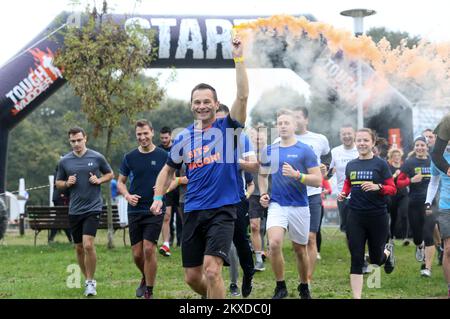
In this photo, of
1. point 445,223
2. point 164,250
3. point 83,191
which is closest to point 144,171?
point 83,191

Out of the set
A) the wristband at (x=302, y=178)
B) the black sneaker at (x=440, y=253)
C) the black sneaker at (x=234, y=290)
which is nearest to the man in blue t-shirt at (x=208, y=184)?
the wristband at (x=302, y=178)

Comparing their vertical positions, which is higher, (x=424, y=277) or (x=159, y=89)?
(x=159, y=89)

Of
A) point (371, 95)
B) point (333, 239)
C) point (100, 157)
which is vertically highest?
point (371, 95)

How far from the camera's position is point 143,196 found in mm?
9078

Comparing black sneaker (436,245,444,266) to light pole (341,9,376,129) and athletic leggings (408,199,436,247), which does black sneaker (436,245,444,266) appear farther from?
light pole (341,9,376,129)

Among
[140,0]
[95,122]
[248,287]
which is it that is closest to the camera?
[248,287]

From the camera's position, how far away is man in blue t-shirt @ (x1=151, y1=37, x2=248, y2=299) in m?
6.53

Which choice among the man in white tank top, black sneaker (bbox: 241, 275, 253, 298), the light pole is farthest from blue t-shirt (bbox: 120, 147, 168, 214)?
the light pole

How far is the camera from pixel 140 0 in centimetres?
1603

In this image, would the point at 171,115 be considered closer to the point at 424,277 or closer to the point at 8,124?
the point at 8,124

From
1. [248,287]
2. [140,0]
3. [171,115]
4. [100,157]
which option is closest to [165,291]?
[248,287]

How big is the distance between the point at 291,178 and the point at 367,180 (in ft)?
2.84
